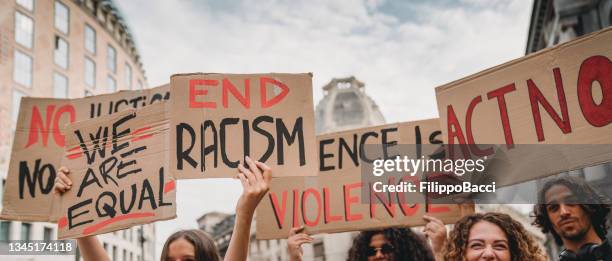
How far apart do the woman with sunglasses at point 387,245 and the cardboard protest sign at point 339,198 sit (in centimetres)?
14

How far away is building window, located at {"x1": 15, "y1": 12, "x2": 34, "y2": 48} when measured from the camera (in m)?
29.9

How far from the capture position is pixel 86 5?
1453 inches

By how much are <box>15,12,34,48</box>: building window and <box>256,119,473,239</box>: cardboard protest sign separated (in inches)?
1152

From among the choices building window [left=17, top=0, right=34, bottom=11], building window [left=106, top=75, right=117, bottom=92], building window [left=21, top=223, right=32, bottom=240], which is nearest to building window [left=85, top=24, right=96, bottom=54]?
building window [left=106, top=75, right=117, bottom=92]

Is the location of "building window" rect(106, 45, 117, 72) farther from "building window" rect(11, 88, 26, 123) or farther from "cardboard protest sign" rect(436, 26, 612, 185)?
"cardboard protest sign" rect(436, 26, 612, 185)

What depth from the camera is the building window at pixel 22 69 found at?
29.6 metres

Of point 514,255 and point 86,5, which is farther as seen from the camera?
point 86,5

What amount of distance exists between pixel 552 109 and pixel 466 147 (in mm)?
534

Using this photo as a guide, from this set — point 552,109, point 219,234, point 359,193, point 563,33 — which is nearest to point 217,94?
point 359,193

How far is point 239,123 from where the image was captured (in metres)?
3.46

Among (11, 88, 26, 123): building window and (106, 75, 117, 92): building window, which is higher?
(106, 75, 117, 92): building window

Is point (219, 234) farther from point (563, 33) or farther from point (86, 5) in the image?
point (563, 33)

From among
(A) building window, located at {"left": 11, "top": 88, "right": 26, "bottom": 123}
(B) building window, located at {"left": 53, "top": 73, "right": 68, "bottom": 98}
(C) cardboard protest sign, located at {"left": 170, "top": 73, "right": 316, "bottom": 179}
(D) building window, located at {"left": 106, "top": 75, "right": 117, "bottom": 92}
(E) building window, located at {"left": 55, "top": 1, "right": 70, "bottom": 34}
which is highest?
(E) building window, located at {"left": 55, "top": 1, "right": 70, "bottom": 34}

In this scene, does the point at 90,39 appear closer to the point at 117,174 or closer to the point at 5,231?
the point at 5,231
